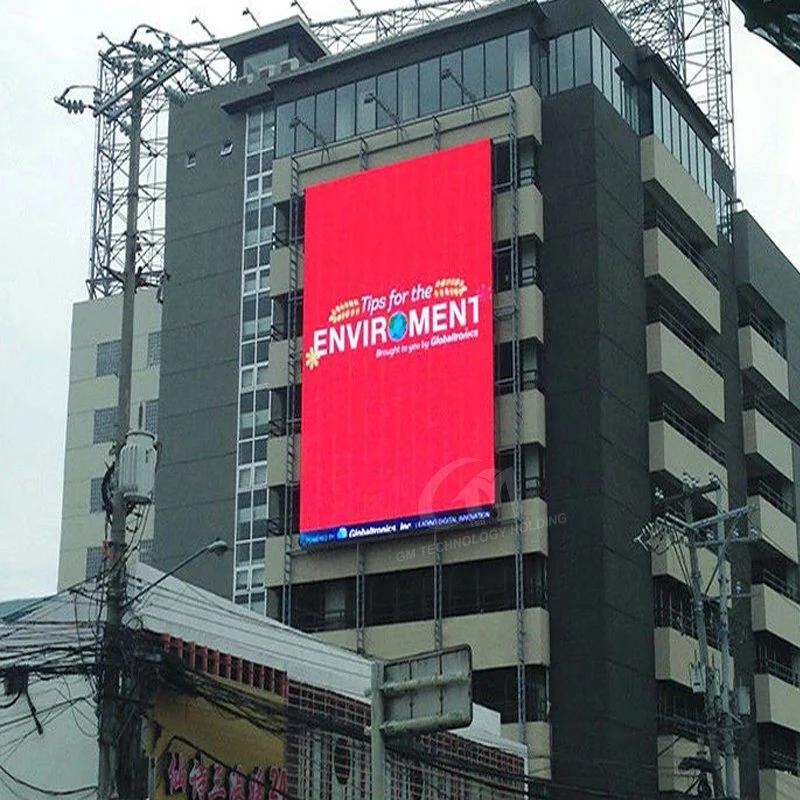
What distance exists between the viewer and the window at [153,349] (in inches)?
3585

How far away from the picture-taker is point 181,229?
83375mm

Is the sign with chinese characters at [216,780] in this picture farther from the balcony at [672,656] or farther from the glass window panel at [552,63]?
the glass window panel at [552,63]

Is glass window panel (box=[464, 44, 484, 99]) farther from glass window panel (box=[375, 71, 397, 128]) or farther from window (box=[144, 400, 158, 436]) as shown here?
window (box=[144, 400, 158, 436])

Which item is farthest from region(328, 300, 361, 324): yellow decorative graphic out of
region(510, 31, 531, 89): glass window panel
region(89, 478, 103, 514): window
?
region(89, 478, 103, 514): window

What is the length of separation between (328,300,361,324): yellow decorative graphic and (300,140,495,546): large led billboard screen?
39 mm

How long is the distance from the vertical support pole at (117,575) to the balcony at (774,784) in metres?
48.4

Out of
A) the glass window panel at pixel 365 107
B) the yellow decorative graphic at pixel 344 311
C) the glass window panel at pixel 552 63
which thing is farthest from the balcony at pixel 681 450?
the glass window panel at pixel 365 107

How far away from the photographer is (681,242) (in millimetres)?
75125

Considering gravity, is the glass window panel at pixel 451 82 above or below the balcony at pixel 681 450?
above

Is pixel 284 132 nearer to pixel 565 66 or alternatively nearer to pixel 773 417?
pixel 565 66

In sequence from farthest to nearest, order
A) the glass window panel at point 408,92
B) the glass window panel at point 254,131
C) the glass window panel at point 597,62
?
the glass window panel at point 254,131, the glass window panel at point 408,92, the glass window panel at point 597,62

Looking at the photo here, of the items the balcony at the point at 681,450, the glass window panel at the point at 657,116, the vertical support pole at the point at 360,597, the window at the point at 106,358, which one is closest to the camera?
the vertical support pole at the point at 360,597

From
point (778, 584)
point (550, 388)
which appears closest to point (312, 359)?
point (550, 388)

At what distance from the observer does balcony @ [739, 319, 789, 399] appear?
3103 inches
